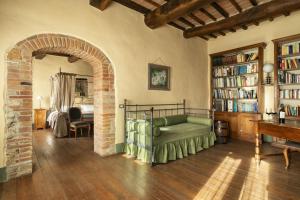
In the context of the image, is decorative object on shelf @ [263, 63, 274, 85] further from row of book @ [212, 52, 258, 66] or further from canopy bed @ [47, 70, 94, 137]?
canopy bed @ [47, 70, 94, 137]

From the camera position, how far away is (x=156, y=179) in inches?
101

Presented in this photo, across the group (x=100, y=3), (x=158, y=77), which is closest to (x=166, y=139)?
(x=158, y=77)

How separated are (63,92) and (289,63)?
21.6 ft

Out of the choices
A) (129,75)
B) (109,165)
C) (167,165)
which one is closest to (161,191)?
(167,165)

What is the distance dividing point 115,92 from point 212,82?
336cm

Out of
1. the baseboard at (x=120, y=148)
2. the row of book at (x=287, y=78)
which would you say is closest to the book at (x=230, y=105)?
the row of book at (x=287, y=78)

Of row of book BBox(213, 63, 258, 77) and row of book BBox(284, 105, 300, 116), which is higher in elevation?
row of book BBox(213, 63, 258, 77)

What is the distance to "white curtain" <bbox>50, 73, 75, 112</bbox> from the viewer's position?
6070 millimetres

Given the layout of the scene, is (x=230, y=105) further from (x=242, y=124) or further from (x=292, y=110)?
(x=292, y=110)

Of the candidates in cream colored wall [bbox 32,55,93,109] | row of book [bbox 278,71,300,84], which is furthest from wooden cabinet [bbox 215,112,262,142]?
cream colored wall [bbox 32,55,93,109]

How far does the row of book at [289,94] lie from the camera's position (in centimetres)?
408

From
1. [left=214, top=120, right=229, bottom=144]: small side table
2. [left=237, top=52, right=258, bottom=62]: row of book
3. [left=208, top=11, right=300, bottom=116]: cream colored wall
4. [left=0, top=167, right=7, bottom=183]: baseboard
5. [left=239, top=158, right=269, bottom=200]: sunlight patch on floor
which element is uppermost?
[left=208, top=11, right=300, bottom=116]: cream colored wall

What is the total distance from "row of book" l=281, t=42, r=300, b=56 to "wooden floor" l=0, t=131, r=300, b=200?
7.69ft

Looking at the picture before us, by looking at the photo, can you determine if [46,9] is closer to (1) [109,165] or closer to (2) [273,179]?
(1) [109,165]
